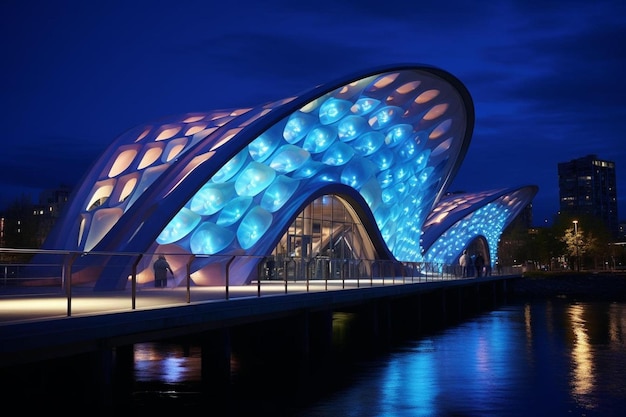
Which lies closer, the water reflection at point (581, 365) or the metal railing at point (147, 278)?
the metal railing at point (147, 278)

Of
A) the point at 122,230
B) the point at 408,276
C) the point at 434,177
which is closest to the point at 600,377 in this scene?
the point at 122,230

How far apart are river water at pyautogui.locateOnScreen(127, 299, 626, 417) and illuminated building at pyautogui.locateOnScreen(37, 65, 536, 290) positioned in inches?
105

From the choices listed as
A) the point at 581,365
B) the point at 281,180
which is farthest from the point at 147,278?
the point at 281,180

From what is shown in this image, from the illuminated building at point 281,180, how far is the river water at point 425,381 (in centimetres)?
268

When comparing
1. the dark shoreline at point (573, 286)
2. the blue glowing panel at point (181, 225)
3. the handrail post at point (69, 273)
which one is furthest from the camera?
the dark shoreline at point (573, 286)

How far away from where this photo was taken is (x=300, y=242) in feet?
129

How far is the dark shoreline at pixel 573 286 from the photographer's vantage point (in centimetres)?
7562

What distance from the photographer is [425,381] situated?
749 inches

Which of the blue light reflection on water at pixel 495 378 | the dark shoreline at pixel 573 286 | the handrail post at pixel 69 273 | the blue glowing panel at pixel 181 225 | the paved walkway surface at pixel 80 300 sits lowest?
the blue light reflection on water at pixel 495 378

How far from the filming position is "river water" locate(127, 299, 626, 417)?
15617 millimetres

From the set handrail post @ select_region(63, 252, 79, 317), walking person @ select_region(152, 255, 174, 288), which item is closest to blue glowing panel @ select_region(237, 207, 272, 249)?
walking person @ select_region(152, 255, 174, 288)

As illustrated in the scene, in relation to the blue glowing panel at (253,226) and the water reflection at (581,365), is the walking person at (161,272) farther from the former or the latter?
the blue glowing panel at (253,226)

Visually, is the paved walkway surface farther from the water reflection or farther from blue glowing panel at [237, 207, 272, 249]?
→ blue glowing panel at [237, 207, 272, 249]

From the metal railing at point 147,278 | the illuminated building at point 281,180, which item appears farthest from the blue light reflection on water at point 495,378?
the illuminated building at point 281,180
